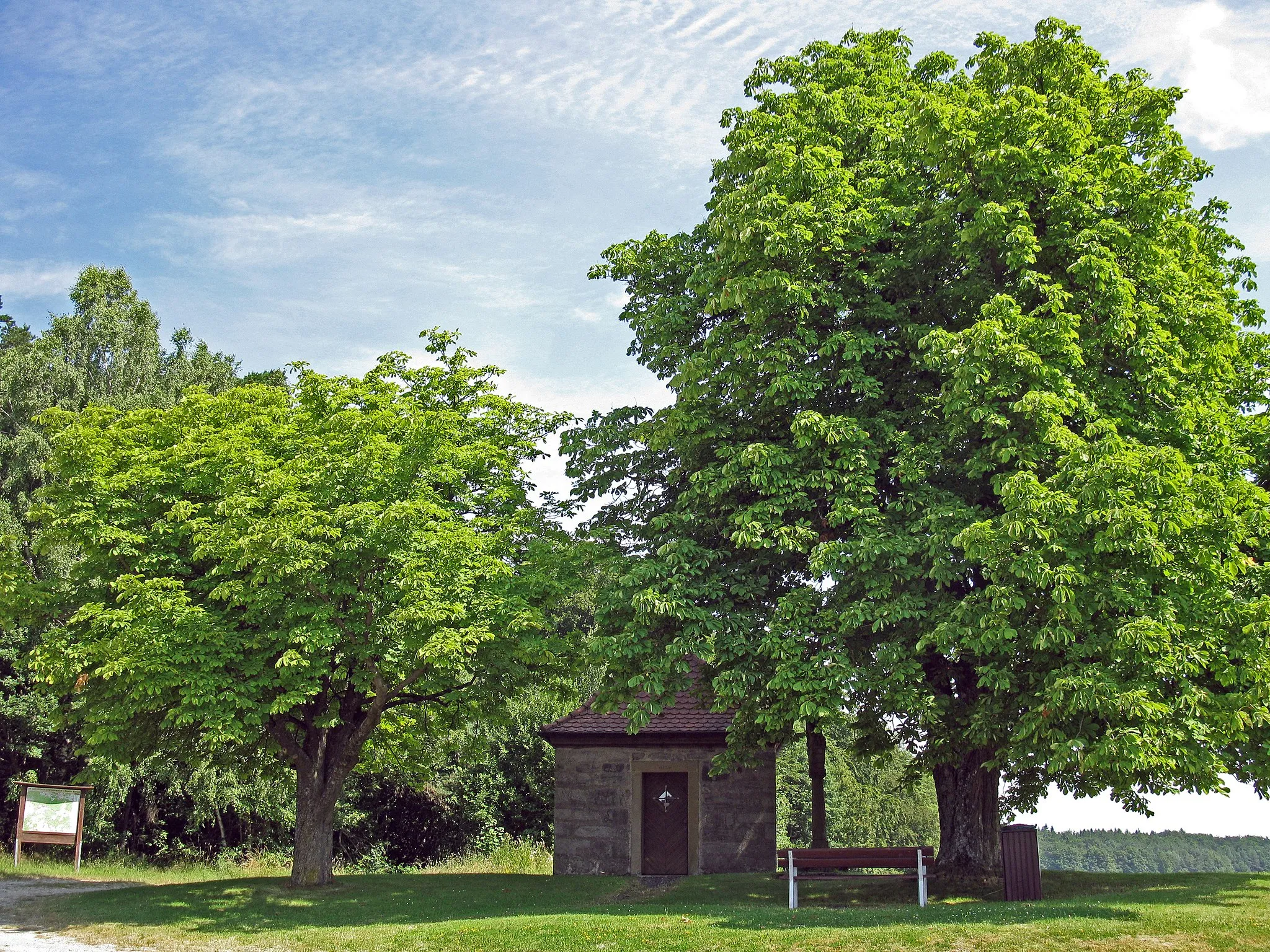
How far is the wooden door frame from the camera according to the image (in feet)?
72.2

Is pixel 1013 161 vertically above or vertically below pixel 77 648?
above

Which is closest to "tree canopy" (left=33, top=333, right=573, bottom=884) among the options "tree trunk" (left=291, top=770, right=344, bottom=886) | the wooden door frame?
"tree trunk" (left=291, top=770, right=344, bottom=886)

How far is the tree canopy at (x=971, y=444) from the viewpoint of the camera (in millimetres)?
12875

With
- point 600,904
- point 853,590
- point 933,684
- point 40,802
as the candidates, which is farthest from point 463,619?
point 40,802

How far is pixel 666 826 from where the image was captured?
22.2 meters

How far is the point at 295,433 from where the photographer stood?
18438mm

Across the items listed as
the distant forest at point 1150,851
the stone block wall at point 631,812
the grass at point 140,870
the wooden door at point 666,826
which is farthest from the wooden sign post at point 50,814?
the distant forest at point 1150,851

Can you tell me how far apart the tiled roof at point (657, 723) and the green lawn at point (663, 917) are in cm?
325

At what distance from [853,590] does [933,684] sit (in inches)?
95.3

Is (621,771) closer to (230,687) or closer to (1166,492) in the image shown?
(230,687)

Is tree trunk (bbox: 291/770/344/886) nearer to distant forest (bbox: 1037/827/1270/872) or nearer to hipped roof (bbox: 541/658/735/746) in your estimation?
hipped roof (bbox: 541/658/735/746)

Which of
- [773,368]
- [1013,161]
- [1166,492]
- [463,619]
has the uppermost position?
[1013,161]

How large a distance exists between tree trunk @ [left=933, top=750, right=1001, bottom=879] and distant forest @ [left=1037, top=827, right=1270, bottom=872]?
133 ft

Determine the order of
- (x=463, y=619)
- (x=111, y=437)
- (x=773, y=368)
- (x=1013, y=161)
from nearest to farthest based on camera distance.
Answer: (x=1013, y=161)
(x=773, y=368)
(x=463, y=619)
(x=111, y=437)
